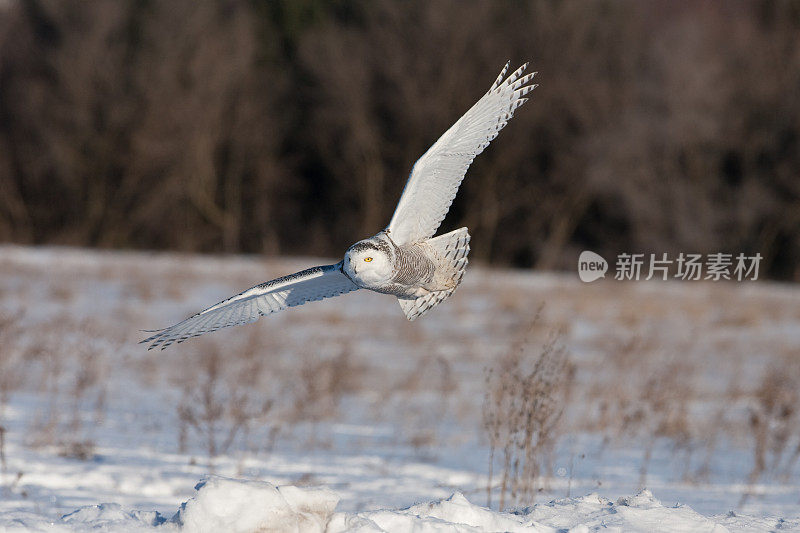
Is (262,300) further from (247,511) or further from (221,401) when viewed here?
(247,511)

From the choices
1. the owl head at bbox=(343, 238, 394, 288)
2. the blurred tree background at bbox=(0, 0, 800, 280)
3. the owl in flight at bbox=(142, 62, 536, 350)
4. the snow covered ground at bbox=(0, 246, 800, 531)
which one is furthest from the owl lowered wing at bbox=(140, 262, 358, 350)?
the blurred tree background at bbox=(0, 0, 800, 280)

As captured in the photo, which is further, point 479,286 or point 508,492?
point 479,286

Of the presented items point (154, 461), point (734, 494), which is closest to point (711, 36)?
point (734, 494)

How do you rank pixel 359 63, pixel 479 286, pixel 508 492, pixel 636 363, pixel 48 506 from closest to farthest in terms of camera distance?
pixel 48 506
pixel 508 492
pixel 636 363
pixel 479 286
pixel 359 63

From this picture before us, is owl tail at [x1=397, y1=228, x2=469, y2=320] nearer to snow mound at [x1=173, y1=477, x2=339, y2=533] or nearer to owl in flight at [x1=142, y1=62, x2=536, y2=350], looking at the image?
owl in flight at [x1=142, y1=62, x2=536, y2=350]

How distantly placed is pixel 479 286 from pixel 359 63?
38.3 feet

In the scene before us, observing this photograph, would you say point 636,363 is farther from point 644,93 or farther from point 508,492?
point 644,93

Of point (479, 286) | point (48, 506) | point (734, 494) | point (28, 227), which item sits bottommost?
point (48, 506)

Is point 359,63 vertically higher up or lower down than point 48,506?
higher up

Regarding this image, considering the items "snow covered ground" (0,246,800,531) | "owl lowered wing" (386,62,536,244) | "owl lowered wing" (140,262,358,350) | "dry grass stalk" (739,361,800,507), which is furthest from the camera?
"dry grass stalk" (739,361,800,507)

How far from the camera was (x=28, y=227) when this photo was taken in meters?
22.2

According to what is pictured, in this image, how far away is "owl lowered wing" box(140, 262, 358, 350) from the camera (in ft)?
14.3

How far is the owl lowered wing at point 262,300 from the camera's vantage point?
14.3 ft

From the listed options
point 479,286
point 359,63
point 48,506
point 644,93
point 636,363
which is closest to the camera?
point 48,506
